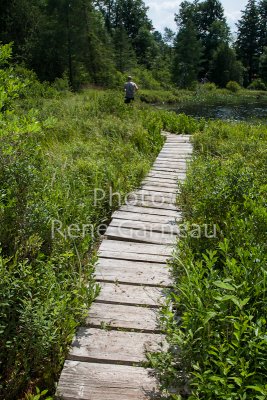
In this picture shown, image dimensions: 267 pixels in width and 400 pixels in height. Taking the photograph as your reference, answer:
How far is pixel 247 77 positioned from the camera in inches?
2950

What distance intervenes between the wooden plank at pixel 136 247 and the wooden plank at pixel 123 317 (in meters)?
1.04

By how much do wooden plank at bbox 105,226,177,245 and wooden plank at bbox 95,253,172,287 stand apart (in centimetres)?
50

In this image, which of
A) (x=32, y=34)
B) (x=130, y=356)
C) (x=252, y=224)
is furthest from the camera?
(x=32, y=34)

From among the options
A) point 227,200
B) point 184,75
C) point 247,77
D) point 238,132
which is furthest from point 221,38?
point 227,200

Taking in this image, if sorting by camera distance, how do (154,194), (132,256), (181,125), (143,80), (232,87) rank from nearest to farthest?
(132,256)
(154,194)
(181,125)
(143,80)
(232,87)

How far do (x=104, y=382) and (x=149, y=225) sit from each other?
2622 mm

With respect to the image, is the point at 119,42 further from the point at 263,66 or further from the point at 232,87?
the point at 263,66

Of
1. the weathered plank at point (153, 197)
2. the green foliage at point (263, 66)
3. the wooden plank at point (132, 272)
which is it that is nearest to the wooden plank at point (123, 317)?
the wooden plank at point (132, 272)

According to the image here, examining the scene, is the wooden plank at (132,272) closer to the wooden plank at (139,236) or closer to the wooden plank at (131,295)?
the wooden plank at (131,295)

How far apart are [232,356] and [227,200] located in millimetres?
2210

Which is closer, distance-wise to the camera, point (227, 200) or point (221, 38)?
point (227, 200)

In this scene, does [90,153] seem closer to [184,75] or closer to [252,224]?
[252,224]

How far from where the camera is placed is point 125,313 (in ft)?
Answer: 10.6

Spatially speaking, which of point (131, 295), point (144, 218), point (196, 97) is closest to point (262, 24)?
point (196, 97)
